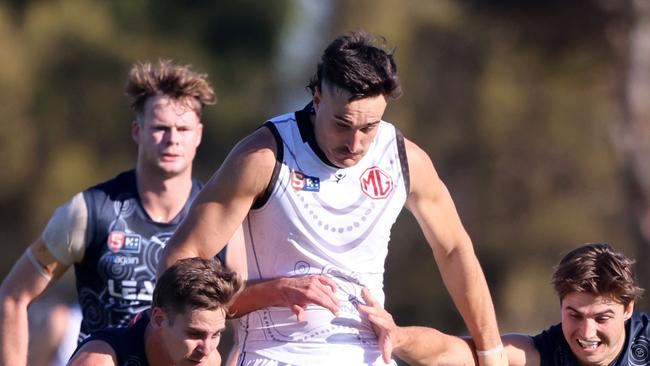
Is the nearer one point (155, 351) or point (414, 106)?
point (155, 351)

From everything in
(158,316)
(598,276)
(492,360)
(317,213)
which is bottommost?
(492,360)

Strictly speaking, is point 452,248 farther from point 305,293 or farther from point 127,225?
point 127,225

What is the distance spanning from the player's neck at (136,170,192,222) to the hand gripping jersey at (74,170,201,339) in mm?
33

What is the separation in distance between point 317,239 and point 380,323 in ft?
1.28

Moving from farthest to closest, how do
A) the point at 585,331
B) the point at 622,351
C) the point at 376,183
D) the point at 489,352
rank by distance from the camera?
the point at 622,351, the point at 585,331, the point at 489,352, the point at 376,183

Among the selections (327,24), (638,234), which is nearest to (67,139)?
(327,24)

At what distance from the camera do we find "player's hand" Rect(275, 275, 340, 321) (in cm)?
473

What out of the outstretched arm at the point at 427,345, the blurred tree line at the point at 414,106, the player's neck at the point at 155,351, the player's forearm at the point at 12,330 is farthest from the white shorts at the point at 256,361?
the blurred tree line at the point at 414,106

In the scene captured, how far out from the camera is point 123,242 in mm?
6430

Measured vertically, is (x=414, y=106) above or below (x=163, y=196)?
above

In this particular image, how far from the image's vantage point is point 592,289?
5.38 metres

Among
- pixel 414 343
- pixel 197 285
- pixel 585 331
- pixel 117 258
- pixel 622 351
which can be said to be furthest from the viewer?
pixel 117 258

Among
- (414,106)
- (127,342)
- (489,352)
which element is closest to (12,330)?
(127,342)

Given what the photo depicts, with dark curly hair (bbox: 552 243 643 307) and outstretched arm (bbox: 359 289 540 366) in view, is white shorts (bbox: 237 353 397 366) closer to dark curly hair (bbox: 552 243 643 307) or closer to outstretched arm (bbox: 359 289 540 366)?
outstretched arm (bbox: 359 289 540 366)
